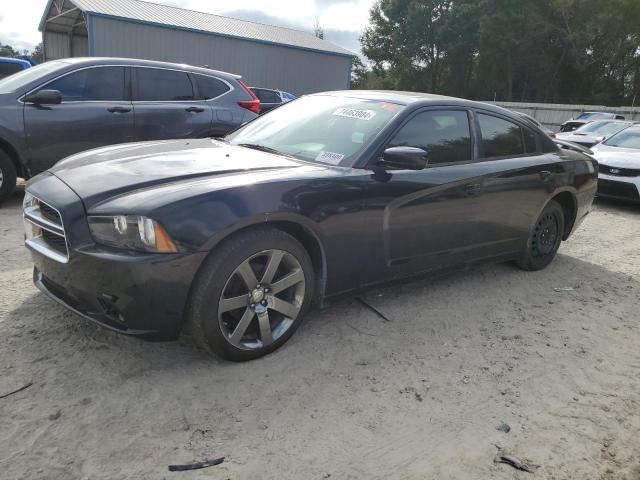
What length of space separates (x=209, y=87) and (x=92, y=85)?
4.84 ft

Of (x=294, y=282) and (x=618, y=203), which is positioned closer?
(x=294, y=282)

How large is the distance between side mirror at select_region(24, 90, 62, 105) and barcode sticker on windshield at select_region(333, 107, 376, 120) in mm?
3578

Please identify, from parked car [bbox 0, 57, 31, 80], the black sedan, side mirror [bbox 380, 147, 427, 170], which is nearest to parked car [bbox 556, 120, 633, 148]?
the black sedan

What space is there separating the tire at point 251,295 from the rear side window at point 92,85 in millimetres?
4308

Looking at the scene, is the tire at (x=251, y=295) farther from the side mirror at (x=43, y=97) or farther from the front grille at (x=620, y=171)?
the front grille at (x=620, y=171)

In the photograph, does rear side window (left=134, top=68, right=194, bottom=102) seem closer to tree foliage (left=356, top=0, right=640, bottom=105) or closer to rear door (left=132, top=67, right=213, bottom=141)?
rear door (left=132, top=67, right=213, bottom=141)

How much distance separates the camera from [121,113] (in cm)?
634

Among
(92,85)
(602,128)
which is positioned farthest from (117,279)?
(602,128)

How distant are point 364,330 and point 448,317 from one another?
28.8 inches

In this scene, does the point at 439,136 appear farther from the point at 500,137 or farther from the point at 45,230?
the point at 45,230

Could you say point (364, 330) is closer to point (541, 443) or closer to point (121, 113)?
point (541, 443)

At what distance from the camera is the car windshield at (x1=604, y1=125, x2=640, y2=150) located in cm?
1011

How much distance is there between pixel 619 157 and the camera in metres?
9.17

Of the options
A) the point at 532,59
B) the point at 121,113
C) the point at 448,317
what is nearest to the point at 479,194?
the point at 448,317
